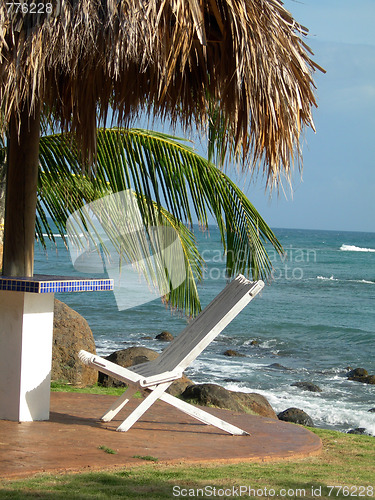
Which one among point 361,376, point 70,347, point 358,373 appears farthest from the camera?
point 358,373

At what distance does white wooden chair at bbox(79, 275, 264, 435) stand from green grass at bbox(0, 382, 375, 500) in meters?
0.53

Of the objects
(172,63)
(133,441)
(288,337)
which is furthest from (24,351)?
(288,337)

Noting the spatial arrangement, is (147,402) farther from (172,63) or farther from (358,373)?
(358,373)

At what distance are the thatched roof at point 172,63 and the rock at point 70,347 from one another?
3225 mm

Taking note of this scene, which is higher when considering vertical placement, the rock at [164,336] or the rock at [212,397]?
the rock at [212,397]

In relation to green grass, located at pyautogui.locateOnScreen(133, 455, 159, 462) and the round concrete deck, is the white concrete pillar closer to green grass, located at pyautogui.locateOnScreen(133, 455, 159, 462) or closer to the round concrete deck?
the round concrete deck

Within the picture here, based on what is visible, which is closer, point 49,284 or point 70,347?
point 49,284

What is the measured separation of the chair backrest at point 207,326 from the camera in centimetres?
453

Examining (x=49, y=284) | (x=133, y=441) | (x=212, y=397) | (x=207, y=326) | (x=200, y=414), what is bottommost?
(x=212, y=397)

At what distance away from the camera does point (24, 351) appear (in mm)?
4602

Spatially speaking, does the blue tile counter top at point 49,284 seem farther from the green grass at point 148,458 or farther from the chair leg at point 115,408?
the green grass at point 148,458

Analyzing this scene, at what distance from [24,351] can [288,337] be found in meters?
16.9

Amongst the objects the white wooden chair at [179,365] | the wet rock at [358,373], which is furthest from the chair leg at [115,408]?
the wet rock at [358,373]

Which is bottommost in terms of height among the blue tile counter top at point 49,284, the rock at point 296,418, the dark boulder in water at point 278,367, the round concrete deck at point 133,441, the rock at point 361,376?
the dark boulder in water at point 278,367
